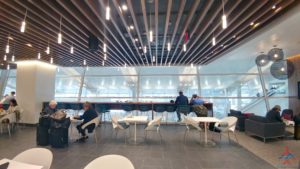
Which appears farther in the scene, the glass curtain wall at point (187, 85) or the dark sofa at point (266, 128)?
the glass curtain wall at point (187, 85)

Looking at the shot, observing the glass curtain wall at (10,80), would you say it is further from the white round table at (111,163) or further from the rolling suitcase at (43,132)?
the white round table at (111,163)

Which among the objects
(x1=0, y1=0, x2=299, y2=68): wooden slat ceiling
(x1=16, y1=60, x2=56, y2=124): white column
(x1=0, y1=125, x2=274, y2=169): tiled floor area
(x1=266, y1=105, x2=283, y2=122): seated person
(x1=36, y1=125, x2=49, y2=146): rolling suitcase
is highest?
(x1=0, y1=0, x2=299, y2=68): wooden slat ceiling

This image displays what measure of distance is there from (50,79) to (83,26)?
5933mm

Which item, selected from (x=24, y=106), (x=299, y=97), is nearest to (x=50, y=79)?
(x=24, y=106)

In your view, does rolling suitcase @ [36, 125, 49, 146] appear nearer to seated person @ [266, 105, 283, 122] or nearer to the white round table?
the white round table

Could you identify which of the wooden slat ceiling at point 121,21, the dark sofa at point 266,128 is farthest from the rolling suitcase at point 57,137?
the dark sofa at point 266,128

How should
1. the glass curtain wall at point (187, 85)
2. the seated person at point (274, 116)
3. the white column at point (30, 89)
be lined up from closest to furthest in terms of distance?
the seated person at point (274, 116) < the white column at point (30, 89) < the glass curtain wall at point (187, 85)

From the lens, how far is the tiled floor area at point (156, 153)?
4.00 m

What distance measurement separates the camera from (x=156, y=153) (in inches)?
189

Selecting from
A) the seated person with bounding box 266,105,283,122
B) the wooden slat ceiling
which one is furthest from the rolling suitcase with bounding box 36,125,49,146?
the seated person with bounding box 266,105,283,122

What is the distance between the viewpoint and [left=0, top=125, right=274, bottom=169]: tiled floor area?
4.00 meters

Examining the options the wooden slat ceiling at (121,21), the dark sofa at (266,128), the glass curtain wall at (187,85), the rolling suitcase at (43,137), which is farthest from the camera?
the glass curtain wall at (187,85)

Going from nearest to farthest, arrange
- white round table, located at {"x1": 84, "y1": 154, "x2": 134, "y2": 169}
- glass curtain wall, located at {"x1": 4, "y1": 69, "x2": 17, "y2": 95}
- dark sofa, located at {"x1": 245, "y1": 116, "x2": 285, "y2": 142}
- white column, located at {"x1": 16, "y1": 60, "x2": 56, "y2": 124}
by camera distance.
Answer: white round table, located at {"x1": 84, "y1": 154, "x2": 134, "y2": 169}
dark sofa, located at {"x1": 245, "y1": 116, "x2": 285, "y2": 142}
white column, located at {"x1": 16, "y1": 60, "x2": 56, "y2": 124}
glass curtain wall, located at {"x1": 4, "y1": 69, "x2": 17, "y2": 95}

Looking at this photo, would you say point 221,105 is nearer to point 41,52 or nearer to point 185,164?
point 185,164
